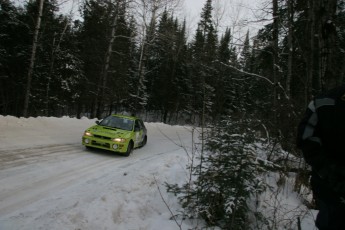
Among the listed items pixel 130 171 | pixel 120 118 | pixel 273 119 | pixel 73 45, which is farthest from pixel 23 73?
pixel 273 119

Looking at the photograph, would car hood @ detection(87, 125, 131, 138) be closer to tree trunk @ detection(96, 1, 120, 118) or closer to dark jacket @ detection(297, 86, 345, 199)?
dark jacket @ detection(297, 86, 345, 199)

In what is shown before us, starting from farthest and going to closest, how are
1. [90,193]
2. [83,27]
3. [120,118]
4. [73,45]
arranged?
[83,27] → [73,45] → [120,118] → [90,193]

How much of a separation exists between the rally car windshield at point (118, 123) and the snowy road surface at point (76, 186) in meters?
1.17

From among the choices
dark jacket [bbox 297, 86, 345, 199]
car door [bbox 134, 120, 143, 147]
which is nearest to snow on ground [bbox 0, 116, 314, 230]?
car door [bbox 134, 120, 143, 147]

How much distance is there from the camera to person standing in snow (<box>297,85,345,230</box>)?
8.13ft

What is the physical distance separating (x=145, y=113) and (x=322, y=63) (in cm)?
4714

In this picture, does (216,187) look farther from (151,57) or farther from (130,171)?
(151,57)

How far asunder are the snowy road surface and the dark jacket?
3237 mm

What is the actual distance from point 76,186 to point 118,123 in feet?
20.1

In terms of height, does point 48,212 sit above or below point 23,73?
below

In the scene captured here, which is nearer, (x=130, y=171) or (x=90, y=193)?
(x=90, y=193)

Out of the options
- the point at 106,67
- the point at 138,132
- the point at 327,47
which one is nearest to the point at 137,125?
the point at 138,132

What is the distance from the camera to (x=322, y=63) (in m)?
5.64

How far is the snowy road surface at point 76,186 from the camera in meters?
5.16
